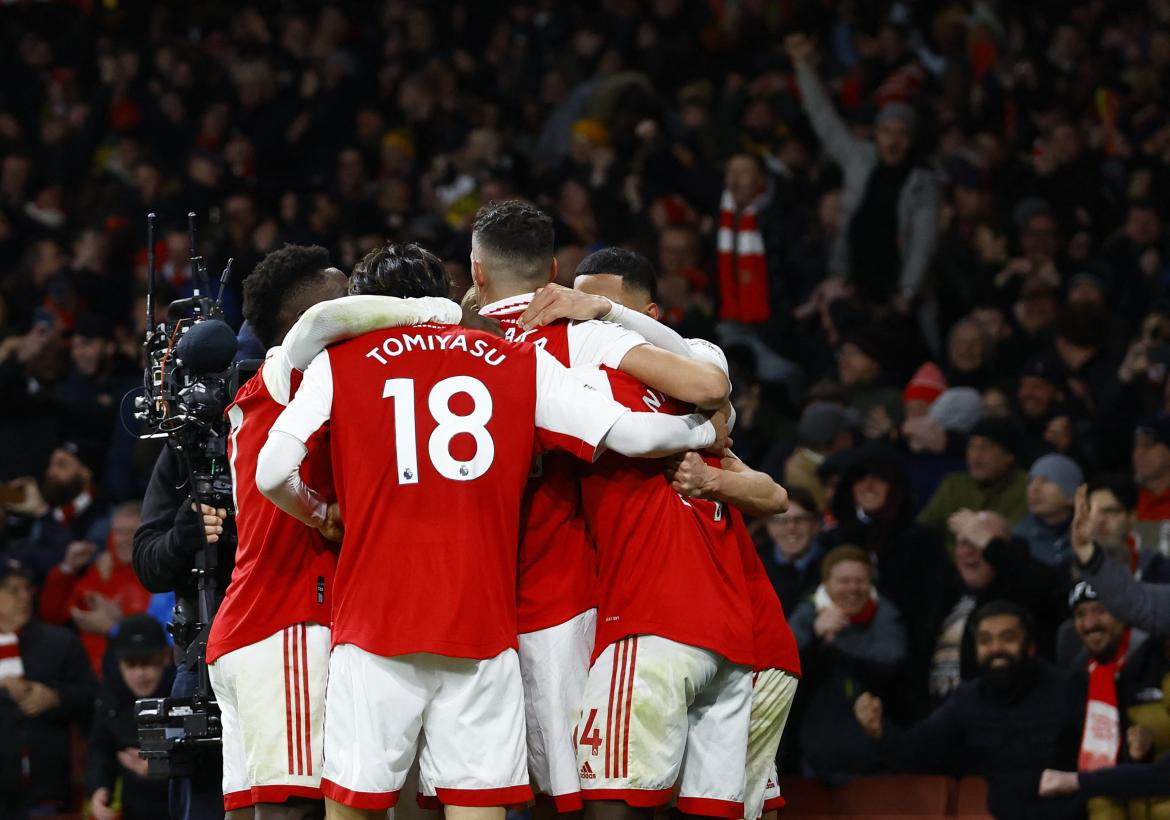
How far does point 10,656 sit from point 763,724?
16.1 feet

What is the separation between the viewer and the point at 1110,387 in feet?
34.0

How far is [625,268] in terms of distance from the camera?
615cm

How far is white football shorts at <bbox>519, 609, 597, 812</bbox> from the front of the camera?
5.48 m

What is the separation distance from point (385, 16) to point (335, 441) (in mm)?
11957

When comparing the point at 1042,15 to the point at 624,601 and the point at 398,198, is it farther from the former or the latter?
the point at 624,601

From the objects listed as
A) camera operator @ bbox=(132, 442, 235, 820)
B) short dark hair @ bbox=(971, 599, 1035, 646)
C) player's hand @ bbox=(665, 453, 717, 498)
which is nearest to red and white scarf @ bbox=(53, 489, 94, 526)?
camera operator @ bbox=(132, 442, 235, 820)

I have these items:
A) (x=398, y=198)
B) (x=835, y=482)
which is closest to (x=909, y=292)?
(x=835, y=482)

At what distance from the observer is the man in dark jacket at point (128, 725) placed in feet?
27.9

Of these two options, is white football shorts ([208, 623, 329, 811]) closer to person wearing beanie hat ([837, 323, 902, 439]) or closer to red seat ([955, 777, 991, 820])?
red seat ([955, 777, 991, 820])

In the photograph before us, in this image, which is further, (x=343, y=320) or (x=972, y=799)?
(x=972, y=799)

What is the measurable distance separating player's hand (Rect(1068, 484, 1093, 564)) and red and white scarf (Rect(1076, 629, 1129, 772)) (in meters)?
0.49

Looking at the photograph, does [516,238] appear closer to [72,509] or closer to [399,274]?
[399,274]

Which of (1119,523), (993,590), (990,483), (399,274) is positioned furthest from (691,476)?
(990,483)

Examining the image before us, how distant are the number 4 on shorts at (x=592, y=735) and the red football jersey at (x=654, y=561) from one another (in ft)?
0.62
